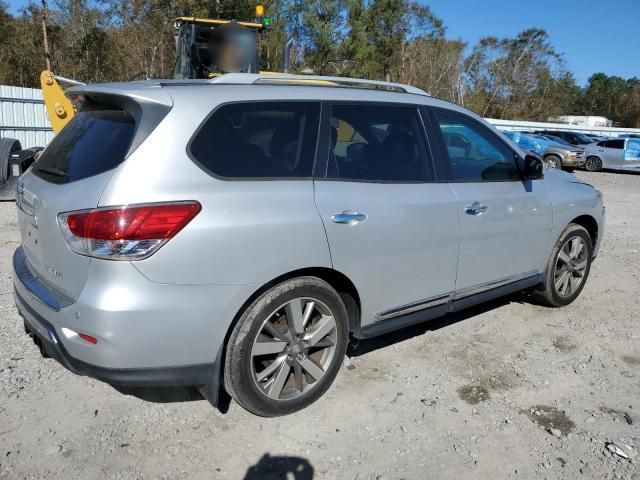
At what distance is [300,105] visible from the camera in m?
3.22

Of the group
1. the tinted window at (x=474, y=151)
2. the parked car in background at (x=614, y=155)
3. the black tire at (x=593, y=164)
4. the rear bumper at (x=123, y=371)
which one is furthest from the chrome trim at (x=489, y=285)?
the black tire at (x=593, y=164)

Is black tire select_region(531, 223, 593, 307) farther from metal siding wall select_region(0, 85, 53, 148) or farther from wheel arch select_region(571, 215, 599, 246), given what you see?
metal siding wall select_region(0, 85, 53, 148)

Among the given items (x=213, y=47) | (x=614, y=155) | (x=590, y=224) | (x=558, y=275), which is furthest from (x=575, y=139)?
(x=558, y=275)

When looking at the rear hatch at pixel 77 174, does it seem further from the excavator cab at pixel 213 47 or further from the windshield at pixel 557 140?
the windshield at pixel 557 140

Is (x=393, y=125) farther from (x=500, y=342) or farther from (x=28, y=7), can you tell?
(x=28, y=7)

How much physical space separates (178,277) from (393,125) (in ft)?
6.13

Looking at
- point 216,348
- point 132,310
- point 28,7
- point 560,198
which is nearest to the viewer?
point 132,310

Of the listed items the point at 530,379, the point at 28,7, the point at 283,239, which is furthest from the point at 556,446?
the point at 28,7

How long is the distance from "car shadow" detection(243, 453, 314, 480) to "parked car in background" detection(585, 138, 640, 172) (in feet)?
75.4

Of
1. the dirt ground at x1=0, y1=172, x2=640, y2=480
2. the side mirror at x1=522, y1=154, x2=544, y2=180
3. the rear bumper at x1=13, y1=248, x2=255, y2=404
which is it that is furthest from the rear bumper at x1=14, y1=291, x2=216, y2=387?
the side mirror at x1=522, y1=154, x2=544, y2=180

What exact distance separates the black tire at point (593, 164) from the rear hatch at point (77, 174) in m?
23.4

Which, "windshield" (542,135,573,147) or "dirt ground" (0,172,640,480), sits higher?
"windshield" (542,135,573,147)

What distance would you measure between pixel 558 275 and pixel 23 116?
43.8ft

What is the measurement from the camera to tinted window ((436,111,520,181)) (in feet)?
13.1
